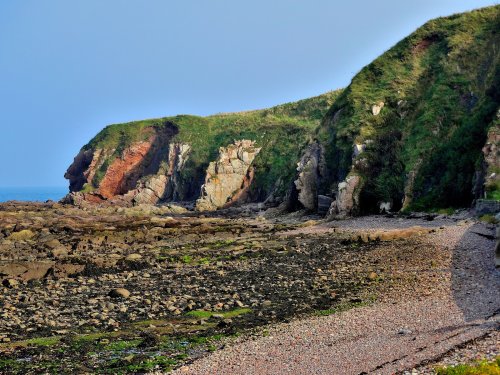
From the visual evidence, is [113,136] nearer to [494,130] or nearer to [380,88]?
[380,88]

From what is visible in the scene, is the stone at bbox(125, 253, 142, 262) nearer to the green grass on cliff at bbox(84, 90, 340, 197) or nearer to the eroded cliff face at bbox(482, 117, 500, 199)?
the eroded cliff face at bbox(482, 117, 500, 199)

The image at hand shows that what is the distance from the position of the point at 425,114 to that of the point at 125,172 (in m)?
75.5

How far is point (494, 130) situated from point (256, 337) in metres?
37.7

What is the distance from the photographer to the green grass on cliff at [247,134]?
310 ft

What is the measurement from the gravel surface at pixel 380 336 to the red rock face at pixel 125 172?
99073 millimetres

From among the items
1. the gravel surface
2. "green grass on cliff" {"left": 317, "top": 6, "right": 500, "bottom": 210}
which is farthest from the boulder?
the gravel surface

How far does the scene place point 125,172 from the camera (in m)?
116

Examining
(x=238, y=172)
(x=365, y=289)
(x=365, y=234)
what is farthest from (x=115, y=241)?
(x=238, y=172)

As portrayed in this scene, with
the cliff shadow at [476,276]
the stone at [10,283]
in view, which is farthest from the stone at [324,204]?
the stone at [10,283]

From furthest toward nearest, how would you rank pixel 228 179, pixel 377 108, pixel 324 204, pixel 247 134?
pixel 247 134 → pixel 228 179 → pixel 377 108 → pixel 324 204

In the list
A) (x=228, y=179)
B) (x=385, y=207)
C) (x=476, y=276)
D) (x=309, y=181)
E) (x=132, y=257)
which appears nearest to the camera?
(x=476, y=276)

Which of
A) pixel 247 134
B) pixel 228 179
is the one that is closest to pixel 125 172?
pixel 247 134

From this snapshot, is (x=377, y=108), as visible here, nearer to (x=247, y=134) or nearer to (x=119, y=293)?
(x=247, y=134)

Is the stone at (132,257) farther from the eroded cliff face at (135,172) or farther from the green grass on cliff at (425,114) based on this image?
the eroded cliff face at (135,172)
